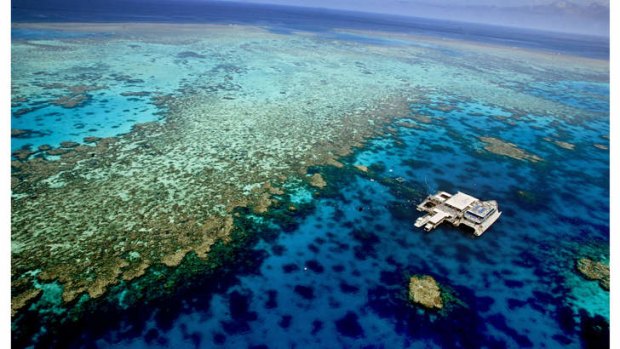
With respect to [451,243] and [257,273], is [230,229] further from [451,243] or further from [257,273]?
[451,243]

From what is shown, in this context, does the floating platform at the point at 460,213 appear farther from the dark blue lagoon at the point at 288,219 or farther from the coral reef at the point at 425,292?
the coral reef at the point at 425,292

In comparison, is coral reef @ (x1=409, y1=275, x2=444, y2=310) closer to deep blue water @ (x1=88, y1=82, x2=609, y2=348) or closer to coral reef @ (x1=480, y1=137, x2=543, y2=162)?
deep blue water @ (x1=88, y1=82, x2=609, y2=348)

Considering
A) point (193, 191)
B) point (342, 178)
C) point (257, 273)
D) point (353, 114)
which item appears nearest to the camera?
point (257, 273)

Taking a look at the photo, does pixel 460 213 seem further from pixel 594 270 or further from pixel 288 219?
pixel 288 219

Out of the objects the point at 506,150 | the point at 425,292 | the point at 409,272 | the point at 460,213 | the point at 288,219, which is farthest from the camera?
the point at 506,150

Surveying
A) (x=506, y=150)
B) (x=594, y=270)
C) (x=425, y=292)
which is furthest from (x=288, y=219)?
(x=506, y=150)

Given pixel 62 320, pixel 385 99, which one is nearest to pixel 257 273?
pixel 62 320
